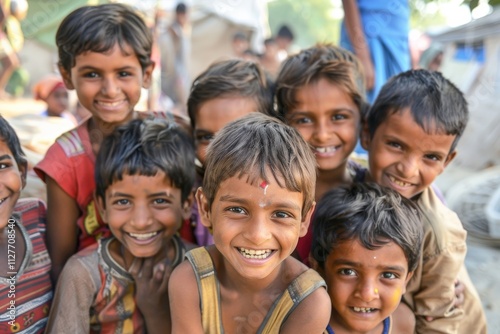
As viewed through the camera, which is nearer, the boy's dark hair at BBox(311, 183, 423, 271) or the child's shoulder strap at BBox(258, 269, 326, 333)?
the child's shoulder strap at BBox(258, 269, 326, 333)

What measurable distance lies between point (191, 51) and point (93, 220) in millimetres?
8482

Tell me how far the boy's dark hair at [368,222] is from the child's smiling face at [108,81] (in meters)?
1.04

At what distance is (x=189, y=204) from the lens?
2.15 m

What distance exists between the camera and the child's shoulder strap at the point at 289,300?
1660mm

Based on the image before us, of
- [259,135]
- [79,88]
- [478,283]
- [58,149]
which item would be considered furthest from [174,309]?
[478,283]

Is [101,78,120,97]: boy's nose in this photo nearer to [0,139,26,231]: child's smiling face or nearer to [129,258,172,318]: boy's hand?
[0,139,26,231]: child's smiling face

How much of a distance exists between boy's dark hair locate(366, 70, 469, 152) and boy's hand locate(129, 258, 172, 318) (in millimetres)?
1162

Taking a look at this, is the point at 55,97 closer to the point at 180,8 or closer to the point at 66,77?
the point at 66,77

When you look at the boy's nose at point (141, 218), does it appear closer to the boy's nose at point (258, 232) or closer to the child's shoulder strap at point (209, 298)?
the child's shoulder strap at point (209, 298)

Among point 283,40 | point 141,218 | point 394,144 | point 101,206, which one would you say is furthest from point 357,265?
point 283,40

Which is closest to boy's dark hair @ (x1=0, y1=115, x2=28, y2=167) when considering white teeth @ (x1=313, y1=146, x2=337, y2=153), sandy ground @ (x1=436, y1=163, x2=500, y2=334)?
white teeth @ (x1=313, y1=146, x2=337, y2=153)

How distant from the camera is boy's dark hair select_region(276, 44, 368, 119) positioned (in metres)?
2.27

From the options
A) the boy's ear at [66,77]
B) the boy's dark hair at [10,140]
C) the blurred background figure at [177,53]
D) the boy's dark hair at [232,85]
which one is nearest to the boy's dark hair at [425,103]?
the boy's dark hair at [232,85]

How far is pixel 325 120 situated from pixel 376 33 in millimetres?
1316
